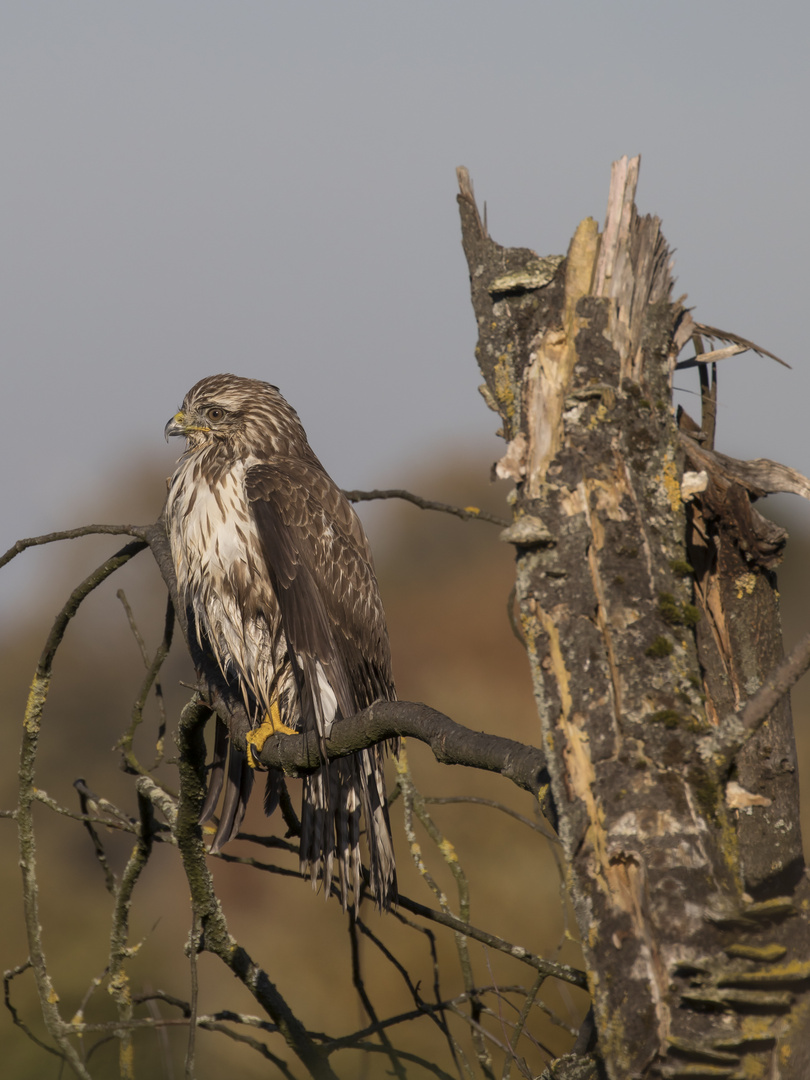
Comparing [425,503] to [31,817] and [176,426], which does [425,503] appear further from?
[31,817]

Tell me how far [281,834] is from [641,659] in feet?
43.1

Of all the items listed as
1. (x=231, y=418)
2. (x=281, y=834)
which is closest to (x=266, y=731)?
(x=231, y=418)

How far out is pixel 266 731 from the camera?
15.0ft

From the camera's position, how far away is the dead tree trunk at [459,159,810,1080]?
2.03 meters

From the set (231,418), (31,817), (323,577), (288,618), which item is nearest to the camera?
(31,817)

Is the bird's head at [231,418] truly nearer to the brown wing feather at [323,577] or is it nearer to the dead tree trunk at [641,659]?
the brown wing feather at [323,577]

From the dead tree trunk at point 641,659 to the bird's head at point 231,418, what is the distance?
101 inches

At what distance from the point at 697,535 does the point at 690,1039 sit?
1.36 m

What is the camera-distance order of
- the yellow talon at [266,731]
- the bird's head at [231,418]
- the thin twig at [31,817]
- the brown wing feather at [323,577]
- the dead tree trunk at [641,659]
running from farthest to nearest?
the bird's head at [231,418] → the brown wing feather at [323,577] → the yellow talon at [266,731] → the thin twig at [31,817] → the dead tree trunk at [641,659]

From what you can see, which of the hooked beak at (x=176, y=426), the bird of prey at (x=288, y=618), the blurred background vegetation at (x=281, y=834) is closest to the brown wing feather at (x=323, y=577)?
the bird of prey at (x=288, y=618)

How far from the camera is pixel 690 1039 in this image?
6.59ft

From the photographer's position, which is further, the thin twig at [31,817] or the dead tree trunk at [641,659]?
the thin twig at [31,817]

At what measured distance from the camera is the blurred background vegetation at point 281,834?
39.1 feet

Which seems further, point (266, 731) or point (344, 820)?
point (344, 820)
